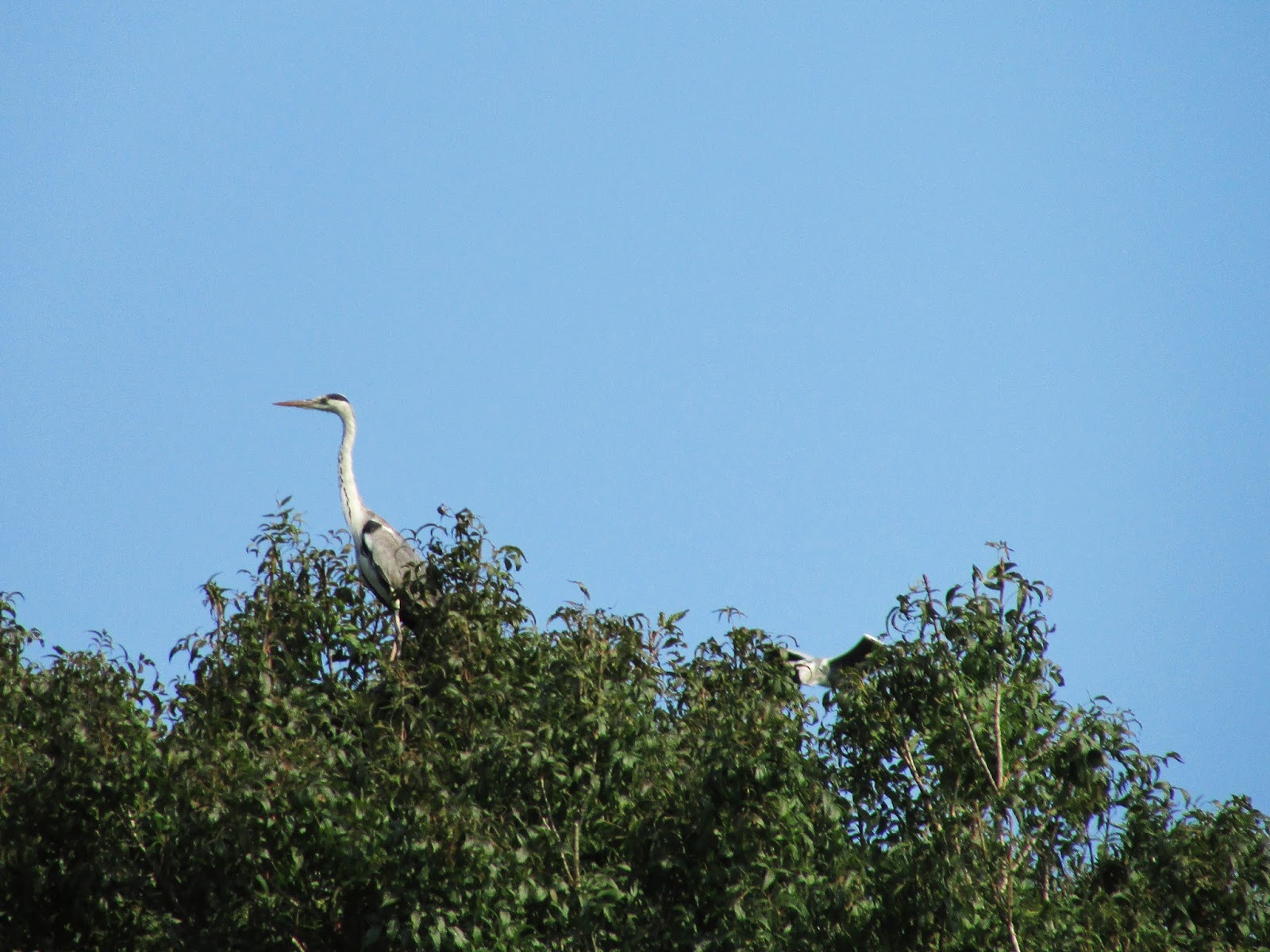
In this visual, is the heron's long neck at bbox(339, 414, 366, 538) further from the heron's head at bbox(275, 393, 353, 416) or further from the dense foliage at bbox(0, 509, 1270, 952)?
the dense foliage at bbox(0, 509, 1270, 952)

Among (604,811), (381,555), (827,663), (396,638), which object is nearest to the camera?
(604,811)

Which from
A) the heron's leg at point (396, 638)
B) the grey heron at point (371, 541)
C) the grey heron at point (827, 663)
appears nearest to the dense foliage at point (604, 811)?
the heron's leg at point (396, 638)

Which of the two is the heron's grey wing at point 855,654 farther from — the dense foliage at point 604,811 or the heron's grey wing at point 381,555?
the dense foliage at point 604,811

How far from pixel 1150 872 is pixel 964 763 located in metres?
1.40

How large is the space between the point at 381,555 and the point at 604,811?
6434mm

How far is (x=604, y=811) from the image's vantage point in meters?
8.63

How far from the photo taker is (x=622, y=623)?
916cm

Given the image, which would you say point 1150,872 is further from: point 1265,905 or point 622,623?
point 622,623

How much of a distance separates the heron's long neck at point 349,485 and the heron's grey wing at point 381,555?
0.63ft

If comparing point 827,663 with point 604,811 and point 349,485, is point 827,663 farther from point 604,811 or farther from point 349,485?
point 604,811

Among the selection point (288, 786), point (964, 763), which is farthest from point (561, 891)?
point (964, 763)

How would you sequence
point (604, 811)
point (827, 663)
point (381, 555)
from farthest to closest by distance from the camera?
point (827, 663), point (381, 555), point (604, 811)

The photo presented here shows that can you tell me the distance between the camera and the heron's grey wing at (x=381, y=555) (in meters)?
14.4

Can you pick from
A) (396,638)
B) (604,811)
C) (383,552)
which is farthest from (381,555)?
(604,811)
